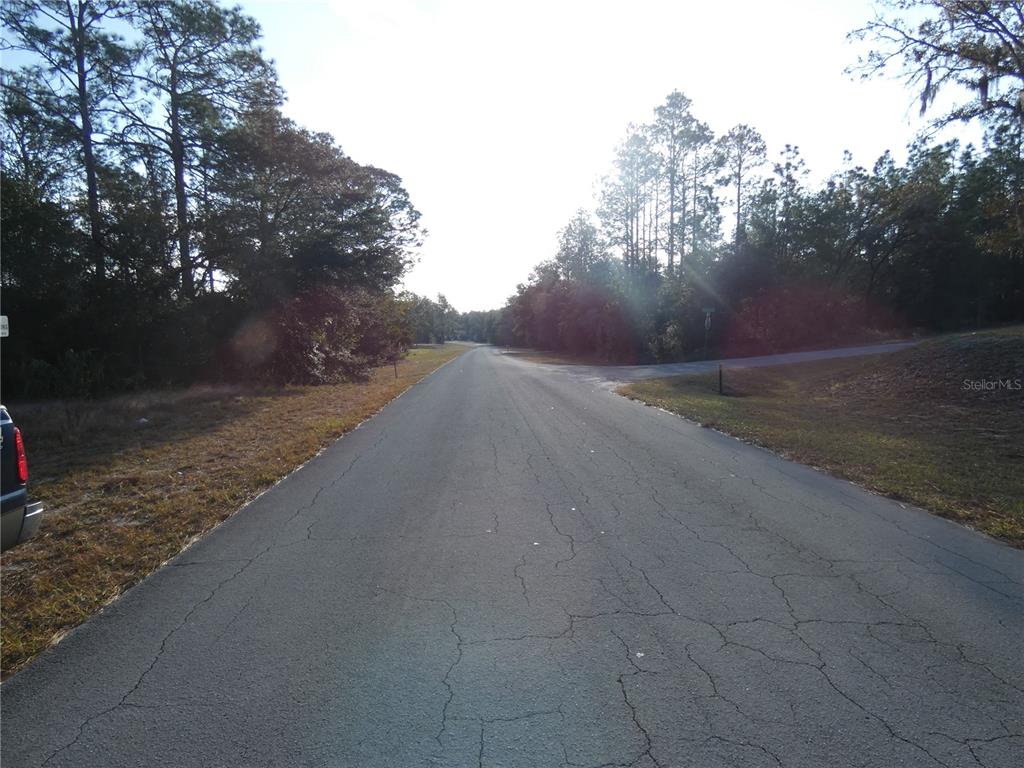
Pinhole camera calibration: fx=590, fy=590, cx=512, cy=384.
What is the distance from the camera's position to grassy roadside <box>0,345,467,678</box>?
424 cm

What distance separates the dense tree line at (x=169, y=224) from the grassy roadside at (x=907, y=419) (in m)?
13.2

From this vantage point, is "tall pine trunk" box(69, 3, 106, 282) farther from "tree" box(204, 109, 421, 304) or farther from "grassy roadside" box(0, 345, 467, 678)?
"grassy roadside" box(0, 345, 467, 678)

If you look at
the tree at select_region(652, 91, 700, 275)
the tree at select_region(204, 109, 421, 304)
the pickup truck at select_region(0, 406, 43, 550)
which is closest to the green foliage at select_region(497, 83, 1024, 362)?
the tree at select_region(652, 91, 700, 275)

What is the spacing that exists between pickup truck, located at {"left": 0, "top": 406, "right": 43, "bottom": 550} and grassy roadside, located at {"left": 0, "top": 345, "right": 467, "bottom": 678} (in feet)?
1.74

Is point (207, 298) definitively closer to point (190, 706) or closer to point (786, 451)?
point (786, 451)

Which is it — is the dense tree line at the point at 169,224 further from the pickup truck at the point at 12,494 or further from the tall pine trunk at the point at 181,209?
the pickup truck at the point at 12,494

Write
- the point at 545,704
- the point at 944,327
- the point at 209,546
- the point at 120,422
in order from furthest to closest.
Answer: the point at 944,327 < the point at 120,422 < the point at 209,546 < the point at 545,704

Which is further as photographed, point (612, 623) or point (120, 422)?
point (120, 422)

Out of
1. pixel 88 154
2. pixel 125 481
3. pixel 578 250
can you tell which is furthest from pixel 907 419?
pixel 578 250

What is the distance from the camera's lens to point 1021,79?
49.8 feet

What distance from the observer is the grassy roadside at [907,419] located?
6902mm

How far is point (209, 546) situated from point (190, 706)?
8.43ft

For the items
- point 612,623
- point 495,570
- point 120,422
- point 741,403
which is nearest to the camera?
point 612,623

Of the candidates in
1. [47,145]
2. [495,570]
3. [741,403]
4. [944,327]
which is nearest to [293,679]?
[495,570]
